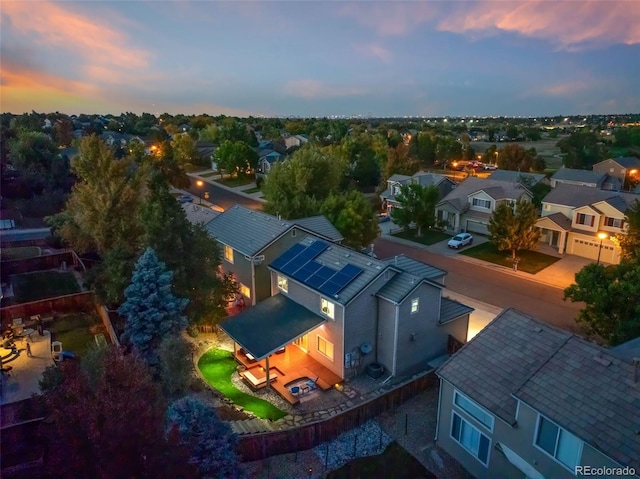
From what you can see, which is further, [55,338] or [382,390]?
[55,338]

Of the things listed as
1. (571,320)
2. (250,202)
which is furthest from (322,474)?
(250,202)

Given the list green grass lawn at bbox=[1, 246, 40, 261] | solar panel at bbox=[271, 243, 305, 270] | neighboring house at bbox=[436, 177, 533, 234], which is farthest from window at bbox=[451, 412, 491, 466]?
green grass lawn at bbox=[1, 246, 40, 261]

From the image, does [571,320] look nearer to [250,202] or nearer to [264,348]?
[264,348]

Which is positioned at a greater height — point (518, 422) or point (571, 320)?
point (518, 422)

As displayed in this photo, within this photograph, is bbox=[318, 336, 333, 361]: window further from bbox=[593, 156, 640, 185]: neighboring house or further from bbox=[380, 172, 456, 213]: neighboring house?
bbox=[593, 156, 640, 185]: neighboring house

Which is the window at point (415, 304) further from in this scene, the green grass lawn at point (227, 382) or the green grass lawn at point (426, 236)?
the green grass lawn at point (426, 236)

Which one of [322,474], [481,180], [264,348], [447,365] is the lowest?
[322,474]
